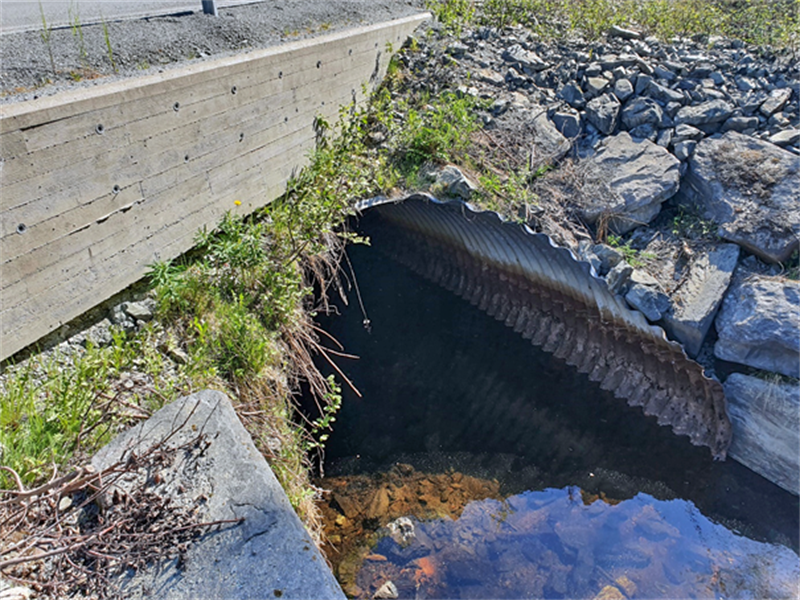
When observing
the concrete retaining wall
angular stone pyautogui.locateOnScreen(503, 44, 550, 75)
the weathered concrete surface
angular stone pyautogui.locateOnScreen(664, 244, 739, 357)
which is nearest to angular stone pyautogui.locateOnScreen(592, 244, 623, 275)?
angular stone pyautogui.locateOnScreen(664, 244, 739, 357)

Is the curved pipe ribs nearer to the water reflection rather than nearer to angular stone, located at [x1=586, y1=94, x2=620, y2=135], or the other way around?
the water reflection

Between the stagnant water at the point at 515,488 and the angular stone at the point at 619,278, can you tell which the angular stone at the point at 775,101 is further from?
the stagnant water at the point at 515,488

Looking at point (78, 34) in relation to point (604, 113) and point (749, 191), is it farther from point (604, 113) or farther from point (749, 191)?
point (749, 191)

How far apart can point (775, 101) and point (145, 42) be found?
22.1 feet

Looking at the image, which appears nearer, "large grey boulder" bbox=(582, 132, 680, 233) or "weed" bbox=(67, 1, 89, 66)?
"weed" bbox=(67, 1, 89, 66)

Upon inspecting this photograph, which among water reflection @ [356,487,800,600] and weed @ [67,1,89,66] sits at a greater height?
weed @ [67,1,89,66]

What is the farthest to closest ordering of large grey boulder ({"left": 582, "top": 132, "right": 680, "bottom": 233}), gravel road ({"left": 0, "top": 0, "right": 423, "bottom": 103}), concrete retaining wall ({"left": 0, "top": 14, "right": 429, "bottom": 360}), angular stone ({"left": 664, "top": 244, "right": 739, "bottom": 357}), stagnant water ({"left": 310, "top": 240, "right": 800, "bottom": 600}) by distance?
large grey boulder ({"left": 582, "top": 132, "right": 680, "bottom": 233}), angular stone ({"left": 664, "top": 244, "right": 739, "bottom": 357}), stagnant water ({"left": 310, "top": 240, "right": 800, "bottom": 600}), gravel road ({"left": 0, "top": 0, "right": 423, "bottom": 103}), concrete retaining wall ({"left": 0, "top": 14, "right": 429, "bottom": 360})

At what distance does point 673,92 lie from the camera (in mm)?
6438

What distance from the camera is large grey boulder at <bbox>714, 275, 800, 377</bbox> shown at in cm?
471

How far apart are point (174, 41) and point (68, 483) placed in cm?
415

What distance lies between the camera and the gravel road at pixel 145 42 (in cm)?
404

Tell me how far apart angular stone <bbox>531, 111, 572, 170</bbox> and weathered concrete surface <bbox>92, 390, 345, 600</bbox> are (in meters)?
4.62

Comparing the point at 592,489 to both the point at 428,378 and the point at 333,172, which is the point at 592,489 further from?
the point at 333,172

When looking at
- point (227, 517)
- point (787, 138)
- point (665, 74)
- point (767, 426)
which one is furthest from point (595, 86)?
point (227, 517)
